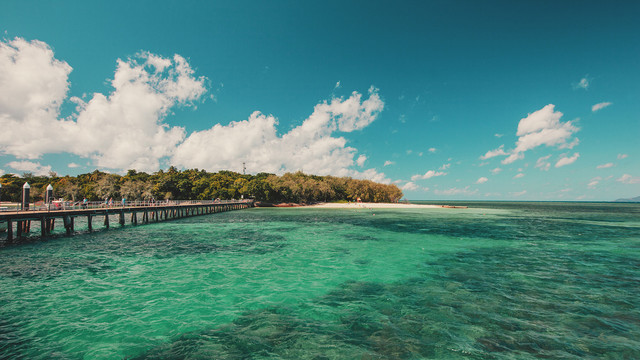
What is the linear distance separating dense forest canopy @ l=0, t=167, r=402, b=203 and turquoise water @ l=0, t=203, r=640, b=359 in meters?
86.7

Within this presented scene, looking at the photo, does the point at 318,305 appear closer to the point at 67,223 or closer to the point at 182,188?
the point at 67,223

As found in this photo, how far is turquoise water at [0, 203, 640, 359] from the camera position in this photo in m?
7.71

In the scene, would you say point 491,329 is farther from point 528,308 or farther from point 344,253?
point 344,253

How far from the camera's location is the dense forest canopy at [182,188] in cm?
9381

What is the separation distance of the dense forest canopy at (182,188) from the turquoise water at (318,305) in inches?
3415

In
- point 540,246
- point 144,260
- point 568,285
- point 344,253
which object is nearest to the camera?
point 568,285

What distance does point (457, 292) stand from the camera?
12.1 metres

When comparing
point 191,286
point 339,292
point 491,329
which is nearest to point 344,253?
point 339,292

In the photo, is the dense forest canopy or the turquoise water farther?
the dense forest canopy

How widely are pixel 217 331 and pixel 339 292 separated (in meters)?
5.66

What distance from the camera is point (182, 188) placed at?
106 metres

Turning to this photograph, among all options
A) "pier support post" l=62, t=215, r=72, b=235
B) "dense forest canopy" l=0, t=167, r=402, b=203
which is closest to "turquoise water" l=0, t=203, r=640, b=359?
"pier support post" l=62, t=215, r=72, b=235

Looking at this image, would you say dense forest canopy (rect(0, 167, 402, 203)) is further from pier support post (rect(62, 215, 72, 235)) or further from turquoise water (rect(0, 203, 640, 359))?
turquoise water (rect(0, 203, 640, 359))

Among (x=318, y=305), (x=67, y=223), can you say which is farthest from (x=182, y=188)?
(x=318, y=305)
